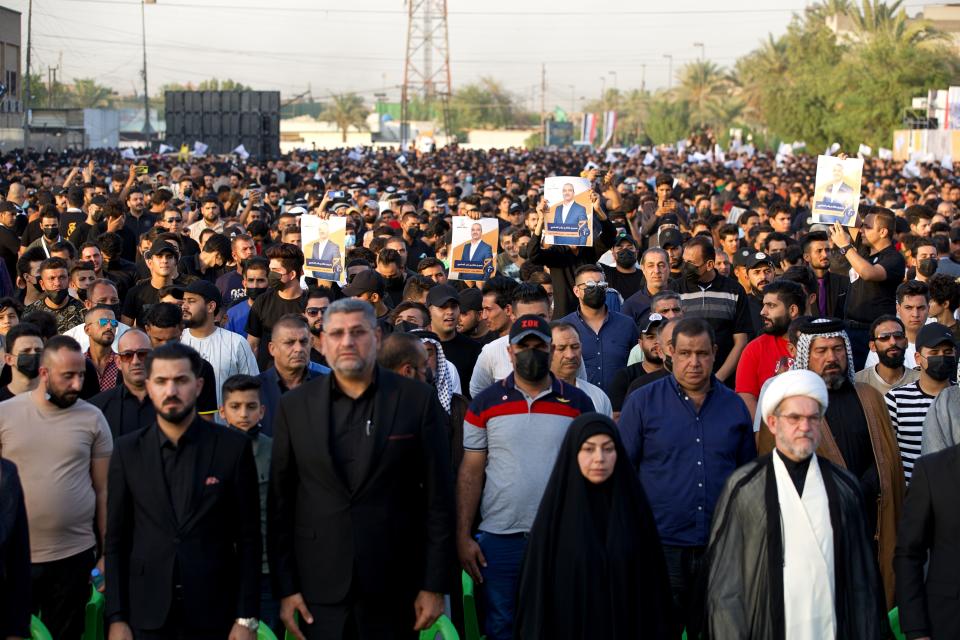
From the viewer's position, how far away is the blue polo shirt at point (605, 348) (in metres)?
9.63

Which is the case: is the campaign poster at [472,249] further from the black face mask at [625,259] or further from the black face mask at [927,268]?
the black face mask at [927,268]

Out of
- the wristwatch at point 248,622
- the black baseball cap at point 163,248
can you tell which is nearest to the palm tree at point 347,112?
the black baseball cap at point 163,248

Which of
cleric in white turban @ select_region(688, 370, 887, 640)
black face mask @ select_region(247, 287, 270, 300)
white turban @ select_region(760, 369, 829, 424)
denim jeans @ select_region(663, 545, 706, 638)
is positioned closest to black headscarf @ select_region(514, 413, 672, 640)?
cleric in white turban @ select_region(688, 370, 887, 640)

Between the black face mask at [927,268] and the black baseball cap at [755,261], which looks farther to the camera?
the black face mask at [927,268]

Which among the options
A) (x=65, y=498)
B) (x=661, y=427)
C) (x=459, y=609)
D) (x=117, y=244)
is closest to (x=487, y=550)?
(x=459, y=609)

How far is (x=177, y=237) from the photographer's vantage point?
44.2 feet

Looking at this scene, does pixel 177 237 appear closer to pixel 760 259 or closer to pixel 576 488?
pixel 760 259

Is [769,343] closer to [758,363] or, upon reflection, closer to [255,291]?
[758,363]

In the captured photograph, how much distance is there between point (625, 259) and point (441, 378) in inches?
198

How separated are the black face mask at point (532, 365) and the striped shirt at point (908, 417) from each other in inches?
75.7

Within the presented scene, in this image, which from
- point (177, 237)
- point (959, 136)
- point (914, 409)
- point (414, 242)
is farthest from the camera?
point (959, 136)

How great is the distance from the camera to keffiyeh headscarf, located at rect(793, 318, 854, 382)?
709cm

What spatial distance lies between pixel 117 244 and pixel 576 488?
7.72 m

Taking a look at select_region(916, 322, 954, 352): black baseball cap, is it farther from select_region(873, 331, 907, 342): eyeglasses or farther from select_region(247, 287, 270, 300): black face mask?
select_region(247, 287, 270, 300): black face mask
